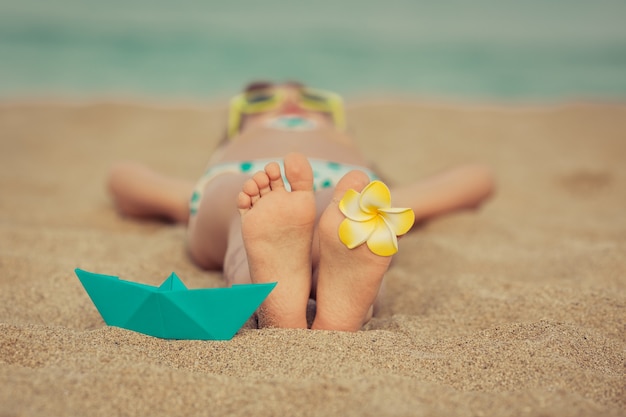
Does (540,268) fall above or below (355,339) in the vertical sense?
below

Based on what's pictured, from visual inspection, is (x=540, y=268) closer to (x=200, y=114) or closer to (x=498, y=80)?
(x=200, y=114)

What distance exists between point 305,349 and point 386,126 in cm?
311

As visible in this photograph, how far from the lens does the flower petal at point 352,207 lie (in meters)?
1.29

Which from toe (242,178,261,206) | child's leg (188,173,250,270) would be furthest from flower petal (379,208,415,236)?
child's leg (188,173,250,270)

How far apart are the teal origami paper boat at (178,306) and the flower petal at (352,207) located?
0.21 metres

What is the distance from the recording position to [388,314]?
5.35ft

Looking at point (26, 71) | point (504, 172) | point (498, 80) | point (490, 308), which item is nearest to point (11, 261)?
point (490, 308)

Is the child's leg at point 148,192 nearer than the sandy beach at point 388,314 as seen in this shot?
No

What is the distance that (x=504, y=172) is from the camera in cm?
346

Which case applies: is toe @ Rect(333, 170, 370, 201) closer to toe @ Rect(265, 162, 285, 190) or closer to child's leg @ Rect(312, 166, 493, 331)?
child's leg @ Rect(312, 166, 493, 331)

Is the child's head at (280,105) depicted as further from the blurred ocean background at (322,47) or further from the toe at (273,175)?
the blurred ocean background at (322,47)

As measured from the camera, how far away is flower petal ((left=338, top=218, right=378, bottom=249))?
49.8 inches

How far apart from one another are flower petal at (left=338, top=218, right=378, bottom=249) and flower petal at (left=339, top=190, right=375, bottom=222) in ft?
0.03

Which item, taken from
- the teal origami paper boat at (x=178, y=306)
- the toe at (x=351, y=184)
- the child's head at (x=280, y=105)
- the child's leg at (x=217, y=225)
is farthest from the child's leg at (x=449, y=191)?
the teal origami paper boat at (x=178, y=306)
